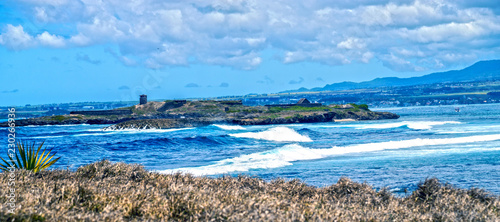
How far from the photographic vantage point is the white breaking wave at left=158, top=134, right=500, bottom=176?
73.6 feet

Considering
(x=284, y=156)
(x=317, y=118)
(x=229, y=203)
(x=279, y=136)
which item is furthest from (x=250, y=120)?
(x=229, y=203)

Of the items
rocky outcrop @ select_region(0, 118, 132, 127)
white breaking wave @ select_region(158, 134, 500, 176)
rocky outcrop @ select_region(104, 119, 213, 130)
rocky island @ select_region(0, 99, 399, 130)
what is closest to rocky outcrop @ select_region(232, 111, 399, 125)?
rocky island @ select_region(0, 99, 399, 130)

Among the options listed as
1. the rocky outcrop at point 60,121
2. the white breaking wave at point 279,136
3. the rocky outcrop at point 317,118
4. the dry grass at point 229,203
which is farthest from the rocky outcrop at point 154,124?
the dry grass at point 229,203

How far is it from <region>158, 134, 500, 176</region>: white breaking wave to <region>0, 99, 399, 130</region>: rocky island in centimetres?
4149

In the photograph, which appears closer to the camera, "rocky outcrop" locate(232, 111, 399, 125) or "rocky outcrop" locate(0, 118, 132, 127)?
"rocky outcrop" locate(232, 111, 399, 125)

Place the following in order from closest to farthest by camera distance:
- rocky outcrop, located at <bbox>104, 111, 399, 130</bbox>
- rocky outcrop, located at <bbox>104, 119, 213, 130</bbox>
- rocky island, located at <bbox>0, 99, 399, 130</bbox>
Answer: rocky outcrop, located at <bbox>104, 119, 213, 130</bbox> → rocky outcrop, located at <bbox>104, 111, 399, 130</bbox> → rocky island, located at <bbox>0, 99, 399, 130</bbox>

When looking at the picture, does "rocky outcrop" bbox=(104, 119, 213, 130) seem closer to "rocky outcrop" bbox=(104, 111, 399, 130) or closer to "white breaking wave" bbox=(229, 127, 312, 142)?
"rocky outcrop" bbox=(104, 111, 399, 130)

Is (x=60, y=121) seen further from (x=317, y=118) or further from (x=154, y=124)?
(x=317, y=118)

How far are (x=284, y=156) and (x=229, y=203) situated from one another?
1972cm

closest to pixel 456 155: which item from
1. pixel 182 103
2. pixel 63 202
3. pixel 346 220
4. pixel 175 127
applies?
pixel 346 220

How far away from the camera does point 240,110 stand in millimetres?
97688

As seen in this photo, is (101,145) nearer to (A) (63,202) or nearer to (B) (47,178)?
(B) (47,178)

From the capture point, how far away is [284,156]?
89.9ft

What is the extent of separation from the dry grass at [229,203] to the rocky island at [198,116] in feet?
199
